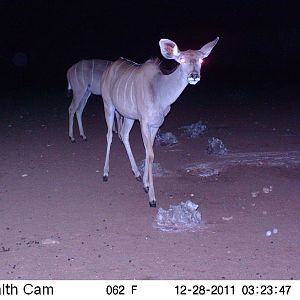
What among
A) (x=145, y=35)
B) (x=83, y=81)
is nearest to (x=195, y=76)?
(x=83, y=81)

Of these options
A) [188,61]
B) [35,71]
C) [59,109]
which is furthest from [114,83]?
[35,71]

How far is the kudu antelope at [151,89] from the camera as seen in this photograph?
7039mm

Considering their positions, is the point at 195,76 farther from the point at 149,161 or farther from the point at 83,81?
the point at 83,81

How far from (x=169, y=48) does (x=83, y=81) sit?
5053 millimetres

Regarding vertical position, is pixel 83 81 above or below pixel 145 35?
above

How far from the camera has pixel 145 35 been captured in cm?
3756

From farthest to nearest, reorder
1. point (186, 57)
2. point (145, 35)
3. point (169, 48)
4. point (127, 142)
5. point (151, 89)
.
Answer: point (145, 35) < point (127, 142) < point (151, 89) < point (169, 48) < point (186, 57)

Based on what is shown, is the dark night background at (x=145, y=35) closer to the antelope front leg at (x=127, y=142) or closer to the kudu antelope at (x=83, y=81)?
the kudu antelope at (x=83, y=81)

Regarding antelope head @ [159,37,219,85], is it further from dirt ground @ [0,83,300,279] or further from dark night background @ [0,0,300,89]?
dark night background @ [0,0,300,89]

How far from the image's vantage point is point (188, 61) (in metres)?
6.98

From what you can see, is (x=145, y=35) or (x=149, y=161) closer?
(x=149, y=161)

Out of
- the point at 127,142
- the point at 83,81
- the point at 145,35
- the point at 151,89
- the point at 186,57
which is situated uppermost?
the point at 186,57

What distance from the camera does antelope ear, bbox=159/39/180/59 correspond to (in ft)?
23.1

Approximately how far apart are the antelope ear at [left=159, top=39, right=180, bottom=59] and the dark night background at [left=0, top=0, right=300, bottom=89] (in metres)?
14.6
